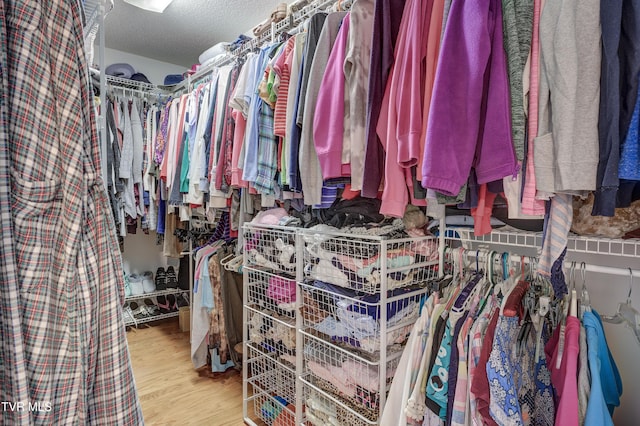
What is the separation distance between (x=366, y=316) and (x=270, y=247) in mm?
679

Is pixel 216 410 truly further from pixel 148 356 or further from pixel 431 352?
pixel 431 352

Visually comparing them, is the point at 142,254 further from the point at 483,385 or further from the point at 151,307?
the point at 483,385

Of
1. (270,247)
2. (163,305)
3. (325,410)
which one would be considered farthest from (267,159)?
(163,305)

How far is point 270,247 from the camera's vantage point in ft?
5.86

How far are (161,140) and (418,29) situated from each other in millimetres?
2214

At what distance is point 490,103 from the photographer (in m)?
0.88

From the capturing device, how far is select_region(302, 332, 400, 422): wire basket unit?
1300 mm

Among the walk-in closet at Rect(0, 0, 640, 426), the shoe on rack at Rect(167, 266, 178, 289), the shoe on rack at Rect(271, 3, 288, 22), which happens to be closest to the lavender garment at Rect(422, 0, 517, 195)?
the walk-in closet at Rect(0, 0, 640, 426)

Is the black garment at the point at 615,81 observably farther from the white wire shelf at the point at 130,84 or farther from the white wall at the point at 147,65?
the white wall at the point at 147,65

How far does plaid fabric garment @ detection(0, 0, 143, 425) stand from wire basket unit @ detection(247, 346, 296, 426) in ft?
3.96

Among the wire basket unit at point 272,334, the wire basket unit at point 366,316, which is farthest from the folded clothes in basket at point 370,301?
the wire basket unit at point 272,334

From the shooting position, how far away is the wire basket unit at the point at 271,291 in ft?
5.42

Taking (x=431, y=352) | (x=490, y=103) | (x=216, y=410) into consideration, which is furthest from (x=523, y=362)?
(x=216, y=410)

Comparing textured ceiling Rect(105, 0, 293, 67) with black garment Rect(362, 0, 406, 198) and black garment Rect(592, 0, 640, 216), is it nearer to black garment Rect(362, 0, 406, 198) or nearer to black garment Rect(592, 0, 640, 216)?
black garment Rect(362, 0, 406, 198)
